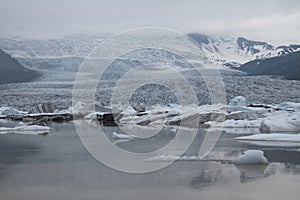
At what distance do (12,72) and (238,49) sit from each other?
8360 centimetres

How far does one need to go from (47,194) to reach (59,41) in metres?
59.6

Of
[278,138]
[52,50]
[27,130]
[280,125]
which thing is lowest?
[27,130]

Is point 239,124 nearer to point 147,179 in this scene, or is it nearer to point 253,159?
point 253,159

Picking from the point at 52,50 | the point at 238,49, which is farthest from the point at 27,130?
the point at 238,49

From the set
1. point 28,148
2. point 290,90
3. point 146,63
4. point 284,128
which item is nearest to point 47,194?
point 28,148

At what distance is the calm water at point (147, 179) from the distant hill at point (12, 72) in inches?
1725

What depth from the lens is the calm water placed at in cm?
594

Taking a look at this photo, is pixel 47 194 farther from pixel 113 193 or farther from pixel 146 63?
pixel 146 63

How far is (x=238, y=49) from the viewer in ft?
422

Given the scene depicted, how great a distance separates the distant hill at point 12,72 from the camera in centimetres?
5268

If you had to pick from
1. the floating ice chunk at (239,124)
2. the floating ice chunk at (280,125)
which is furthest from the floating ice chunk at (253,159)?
the floating ice chunk at (239,124)

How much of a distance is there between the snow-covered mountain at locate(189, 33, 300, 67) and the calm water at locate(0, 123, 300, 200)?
101422mm

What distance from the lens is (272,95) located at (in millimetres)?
42812

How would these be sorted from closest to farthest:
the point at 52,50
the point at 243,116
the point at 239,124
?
the point at 239,124 → the point at 243,116 → the point at 52,50
